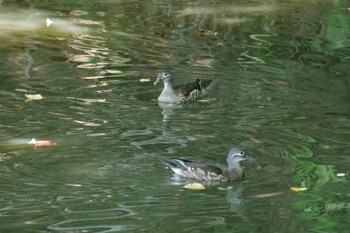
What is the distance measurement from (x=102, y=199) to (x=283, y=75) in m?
5.33

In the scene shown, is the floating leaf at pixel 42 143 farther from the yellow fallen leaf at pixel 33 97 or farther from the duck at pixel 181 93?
the duck at pixel 181 93

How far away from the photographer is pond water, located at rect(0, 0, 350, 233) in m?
7.41

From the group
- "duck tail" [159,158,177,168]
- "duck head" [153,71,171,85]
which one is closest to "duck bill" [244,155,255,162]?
"duck tail" [159,158,177,168]

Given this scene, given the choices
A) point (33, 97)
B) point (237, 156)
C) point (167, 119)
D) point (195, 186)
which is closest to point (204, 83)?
point (167, 119)

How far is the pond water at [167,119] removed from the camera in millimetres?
7406

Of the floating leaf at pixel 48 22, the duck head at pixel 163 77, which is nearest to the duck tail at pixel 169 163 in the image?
the duck head at pixel 163 77

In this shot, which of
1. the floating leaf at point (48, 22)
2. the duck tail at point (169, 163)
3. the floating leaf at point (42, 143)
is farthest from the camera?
the floating leaf at point (48, 22)

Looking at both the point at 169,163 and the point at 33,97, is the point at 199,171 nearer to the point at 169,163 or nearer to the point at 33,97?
the point at 169,163

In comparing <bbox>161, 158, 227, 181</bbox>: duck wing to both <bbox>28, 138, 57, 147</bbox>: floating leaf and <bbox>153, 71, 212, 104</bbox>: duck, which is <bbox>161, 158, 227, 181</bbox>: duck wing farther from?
<bbox>153, 71, 212, 104</bbox>: duck

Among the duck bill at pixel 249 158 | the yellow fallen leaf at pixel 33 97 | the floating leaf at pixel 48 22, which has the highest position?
the duck bill at pixel 249 158

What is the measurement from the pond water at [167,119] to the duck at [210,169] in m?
0.09

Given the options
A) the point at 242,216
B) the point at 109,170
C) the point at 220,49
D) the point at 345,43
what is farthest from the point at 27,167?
the point at 345,43

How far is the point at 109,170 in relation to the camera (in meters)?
8.27

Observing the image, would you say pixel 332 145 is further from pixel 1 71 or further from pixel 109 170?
pixel 1 71
